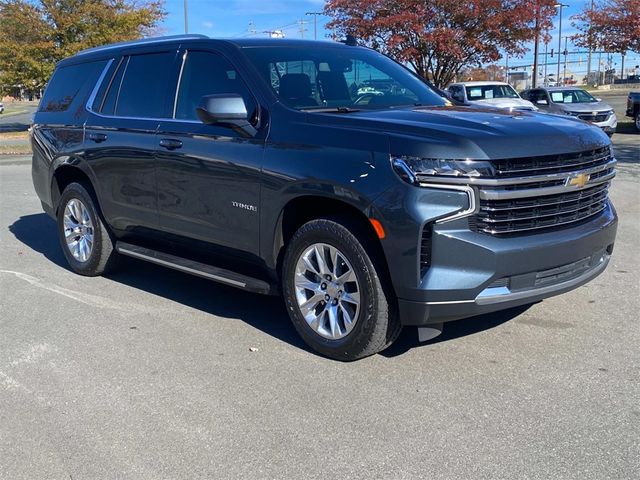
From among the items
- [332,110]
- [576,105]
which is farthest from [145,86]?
[576,105]

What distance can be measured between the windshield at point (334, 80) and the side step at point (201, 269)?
125 cm

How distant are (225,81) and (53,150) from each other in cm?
262

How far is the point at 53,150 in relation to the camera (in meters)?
6.66

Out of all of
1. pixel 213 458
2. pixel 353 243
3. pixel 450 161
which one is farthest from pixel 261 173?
pixel 213 458

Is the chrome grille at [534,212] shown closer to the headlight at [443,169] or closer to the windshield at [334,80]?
the headlight at [443,169]

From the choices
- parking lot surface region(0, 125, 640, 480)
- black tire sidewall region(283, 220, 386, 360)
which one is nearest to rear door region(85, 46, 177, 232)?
parking lot surface region(0, 125, 640, 480)

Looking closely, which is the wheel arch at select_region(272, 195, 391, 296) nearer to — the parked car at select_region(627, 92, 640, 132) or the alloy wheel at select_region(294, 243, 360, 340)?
the alloy wheel at select_region(294, 243, 360, 340)

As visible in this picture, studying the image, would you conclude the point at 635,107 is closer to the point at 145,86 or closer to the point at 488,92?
the point at 488,92

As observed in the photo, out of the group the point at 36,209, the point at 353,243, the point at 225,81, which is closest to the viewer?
the point at 353,243

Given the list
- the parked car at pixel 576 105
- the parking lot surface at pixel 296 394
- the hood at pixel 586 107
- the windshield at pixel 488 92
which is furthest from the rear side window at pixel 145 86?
the hood at pixel 586 107

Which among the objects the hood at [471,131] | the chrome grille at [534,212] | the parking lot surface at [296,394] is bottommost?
the parking lot surface at [296,394]

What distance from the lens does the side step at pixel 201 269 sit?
4.62 metres

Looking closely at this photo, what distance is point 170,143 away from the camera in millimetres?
5137

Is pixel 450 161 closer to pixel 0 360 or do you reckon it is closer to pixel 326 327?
pixel 326 327
